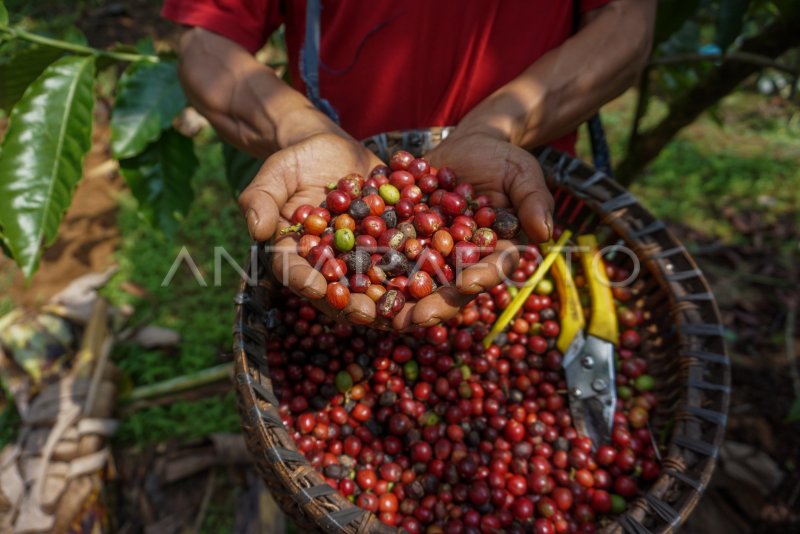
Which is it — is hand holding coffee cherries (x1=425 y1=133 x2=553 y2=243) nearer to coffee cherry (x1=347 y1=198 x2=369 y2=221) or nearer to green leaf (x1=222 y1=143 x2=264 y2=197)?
coffee cherry (x1=347 y1=198 x2=369 y2=221)

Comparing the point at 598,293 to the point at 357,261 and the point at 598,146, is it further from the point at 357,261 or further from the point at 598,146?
the point at 357,261

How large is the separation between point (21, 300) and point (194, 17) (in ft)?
9.54

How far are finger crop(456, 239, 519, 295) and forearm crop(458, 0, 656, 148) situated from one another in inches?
19.0

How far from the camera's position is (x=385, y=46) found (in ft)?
6.63

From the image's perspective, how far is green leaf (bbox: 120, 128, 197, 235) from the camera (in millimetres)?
2537

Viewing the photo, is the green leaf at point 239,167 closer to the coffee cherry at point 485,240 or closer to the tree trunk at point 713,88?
the coffee cherry at point 485,240

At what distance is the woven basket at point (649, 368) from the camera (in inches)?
63.2

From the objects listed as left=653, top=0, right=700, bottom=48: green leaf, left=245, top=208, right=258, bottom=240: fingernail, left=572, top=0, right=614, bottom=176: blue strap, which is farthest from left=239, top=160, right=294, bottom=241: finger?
left=653, top=0, right=700, bottom=48: green leaf

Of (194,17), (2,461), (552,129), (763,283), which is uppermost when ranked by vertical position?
(552,129)

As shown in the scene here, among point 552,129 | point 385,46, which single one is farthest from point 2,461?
point 552,129

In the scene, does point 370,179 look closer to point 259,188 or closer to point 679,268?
point 259,188

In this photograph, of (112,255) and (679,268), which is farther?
(112,255)

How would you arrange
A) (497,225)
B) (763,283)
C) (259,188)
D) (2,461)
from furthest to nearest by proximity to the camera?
(763,283)
(2,461)
(497,225)
(259,188)

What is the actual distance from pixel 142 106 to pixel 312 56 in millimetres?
878
